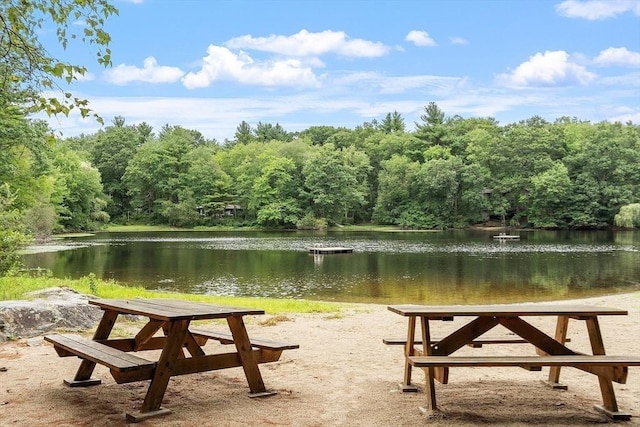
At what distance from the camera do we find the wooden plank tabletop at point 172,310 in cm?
436

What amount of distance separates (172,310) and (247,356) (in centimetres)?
80

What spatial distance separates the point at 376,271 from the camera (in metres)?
28.3

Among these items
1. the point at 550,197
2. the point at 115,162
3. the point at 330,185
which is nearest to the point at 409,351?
the point at 550,197

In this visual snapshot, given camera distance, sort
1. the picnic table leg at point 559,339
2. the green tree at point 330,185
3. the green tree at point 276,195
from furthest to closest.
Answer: the green tree at point 276,195, the green tree at point 330,185, the picnic table leg at point 559,339

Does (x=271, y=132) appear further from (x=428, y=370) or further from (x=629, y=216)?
(x=428, y=370)

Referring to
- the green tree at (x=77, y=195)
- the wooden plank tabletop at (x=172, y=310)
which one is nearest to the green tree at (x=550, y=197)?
the green tree at (x=77, y=195)

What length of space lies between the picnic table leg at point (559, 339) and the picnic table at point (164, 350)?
2404mm

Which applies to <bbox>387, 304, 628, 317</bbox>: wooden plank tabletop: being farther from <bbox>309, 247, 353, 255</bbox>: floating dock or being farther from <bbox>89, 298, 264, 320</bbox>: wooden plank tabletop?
<bbox>309, 247, 353, 255</bbox>: floating dock

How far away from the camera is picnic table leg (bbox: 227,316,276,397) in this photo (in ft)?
16.1

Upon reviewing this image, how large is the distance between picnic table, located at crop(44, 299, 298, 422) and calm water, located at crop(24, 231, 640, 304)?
14353 mm

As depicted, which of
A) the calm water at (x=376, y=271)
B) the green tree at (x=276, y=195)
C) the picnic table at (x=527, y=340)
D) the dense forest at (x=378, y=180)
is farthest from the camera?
the green tree at (x=276, y=195)

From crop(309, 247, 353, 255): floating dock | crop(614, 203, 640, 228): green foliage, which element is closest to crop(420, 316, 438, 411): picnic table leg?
crop(309, 247, 353, 255): floating dock

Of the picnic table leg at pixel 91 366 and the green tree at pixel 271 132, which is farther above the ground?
the green tree at pixel 271 132

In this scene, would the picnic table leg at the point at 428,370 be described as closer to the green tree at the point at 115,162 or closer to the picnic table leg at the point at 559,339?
the picnic table leg at the point at 559,339
